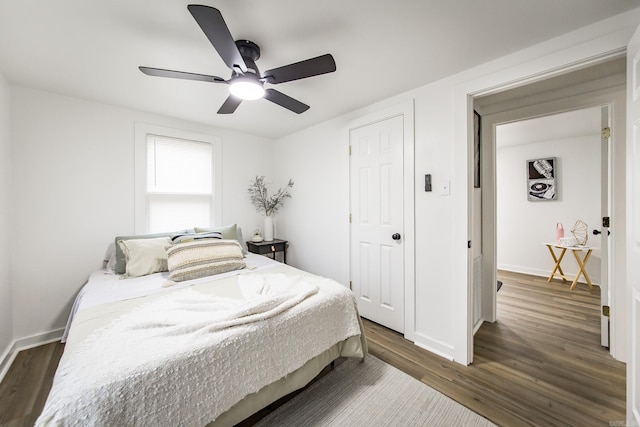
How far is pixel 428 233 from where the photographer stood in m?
2.21

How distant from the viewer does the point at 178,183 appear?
3035 mm

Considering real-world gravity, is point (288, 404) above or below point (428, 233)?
below

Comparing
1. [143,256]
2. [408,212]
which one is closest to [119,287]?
[143,256]

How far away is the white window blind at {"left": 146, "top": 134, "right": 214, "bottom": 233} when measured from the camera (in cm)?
286

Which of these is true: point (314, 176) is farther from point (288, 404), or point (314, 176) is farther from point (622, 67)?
point (622, 67)

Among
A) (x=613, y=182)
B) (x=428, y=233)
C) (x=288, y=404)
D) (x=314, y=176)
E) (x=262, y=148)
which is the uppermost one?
(x=262, y=148)

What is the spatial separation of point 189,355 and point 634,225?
225 cm

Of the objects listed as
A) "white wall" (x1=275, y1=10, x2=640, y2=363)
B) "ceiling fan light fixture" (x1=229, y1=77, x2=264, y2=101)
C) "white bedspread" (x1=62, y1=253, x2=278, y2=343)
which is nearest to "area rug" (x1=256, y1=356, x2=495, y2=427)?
"white wall" (x1=275, y1=10, x2=640, y2=363)

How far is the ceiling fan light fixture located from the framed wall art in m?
5.00

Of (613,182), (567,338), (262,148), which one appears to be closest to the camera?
(613,182)

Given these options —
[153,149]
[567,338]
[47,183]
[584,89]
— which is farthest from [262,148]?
[567,338]

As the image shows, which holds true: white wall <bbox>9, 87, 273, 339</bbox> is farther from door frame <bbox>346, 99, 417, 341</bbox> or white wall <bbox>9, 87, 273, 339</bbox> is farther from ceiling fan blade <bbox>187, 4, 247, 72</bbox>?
door frame <bbox>346, 99, 417, 341</bbox>

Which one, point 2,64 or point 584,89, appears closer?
point 2,64

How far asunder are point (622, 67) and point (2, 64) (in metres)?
4.70
